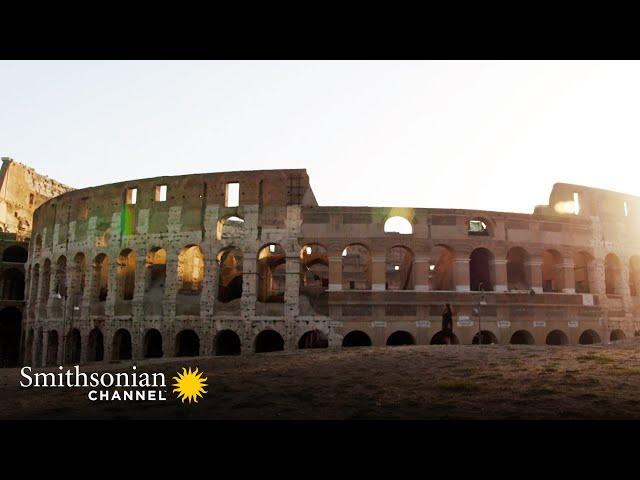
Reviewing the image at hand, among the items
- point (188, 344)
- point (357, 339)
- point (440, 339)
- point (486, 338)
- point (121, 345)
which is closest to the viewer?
point (440, 339)

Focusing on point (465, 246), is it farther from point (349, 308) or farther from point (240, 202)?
point (240, 202)

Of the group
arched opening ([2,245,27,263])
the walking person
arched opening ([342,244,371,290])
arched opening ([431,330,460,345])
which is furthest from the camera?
arched opening ([342,244,371,290])

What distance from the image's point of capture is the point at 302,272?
24.9 metres

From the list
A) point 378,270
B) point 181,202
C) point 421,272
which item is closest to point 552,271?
point 421,272

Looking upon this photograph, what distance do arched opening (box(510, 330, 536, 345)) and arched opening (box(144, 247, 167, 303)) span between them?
665 inches

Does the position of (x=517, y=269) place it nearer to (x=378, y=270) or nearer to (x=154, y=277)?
(x=378, y=270)

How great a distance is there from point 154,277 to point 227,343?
5.00 metres

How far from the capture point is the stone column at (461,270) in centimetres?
2278

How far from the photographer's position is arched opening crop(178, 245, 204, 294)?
952 inches

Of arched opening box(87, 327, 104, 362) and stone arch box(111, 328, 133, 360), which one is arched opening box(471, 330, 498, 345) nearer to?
stone arch box(111, 328, 133, 360)

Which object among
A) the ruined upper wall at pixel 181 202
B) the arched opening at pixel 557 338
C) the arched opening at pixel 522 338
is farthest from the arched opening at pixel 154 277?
the arched opening at pixel 557 338

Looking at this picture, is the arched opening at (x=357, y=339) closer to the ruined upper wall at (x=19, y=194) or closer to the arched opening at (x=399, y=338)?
the arched opening at (x=399, y=338)

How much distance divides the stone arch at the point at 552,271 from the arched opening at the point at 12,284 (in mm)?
32889

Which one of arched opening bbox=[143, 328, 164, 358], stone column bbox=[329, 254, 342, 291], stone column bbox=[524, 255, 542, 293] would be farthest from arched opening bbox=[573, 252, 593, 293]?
arched opening bbox=[143, 328, 164, 358]
